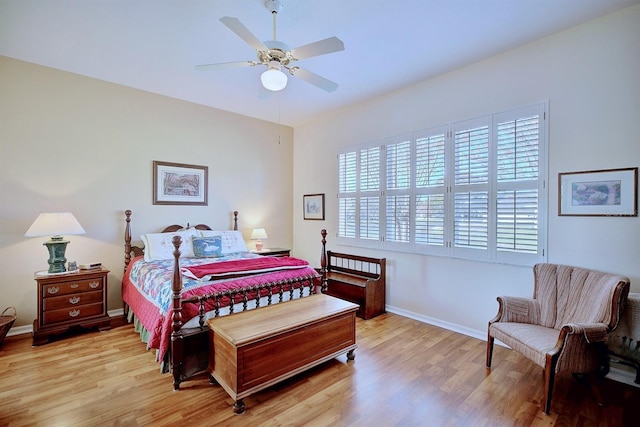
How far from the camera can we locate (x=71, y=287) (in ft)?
10.7

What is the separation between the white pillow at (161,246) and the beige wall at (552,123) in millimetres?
2604

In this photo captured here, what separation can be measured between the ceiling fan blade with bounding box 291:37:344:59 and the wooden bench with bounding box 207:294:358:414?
211cm

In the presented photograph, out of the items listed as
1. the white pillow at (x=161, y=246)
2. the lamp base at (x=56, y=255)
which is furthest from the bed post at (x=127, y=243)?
the lamp base at (x=56, y=255)

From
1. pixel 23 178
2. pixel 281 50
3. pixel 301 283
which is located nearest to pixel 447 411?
pixel 301 283

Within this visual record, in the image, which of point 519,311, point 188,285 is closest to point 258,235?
point 188,285

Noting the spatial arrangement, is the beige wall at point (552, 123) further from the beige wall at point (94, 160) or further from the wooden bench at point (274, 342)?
the beige wall at point (94, 160)

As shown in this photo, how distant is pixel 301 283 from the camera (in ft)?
10.1

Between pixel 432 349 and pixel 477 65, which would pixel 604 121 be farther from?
pixel 432 349

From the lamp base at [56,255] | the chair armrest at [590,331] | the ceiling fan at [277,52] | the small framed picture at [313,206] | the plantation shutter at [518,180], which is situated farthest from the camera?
the small framed picture at [313,206]

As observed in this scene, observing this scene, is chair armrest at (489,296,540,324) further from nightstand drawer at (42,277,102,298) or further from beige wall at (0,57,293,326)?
nightstand drawer at (42,277,102,298)

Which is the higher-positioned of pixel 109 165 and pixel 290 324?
pixel 109 165

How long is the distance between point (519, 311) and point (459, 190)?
1.39 metres

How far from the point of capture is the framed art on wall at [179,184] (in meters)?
4.23

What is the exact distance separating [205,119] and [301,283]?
317 cm
